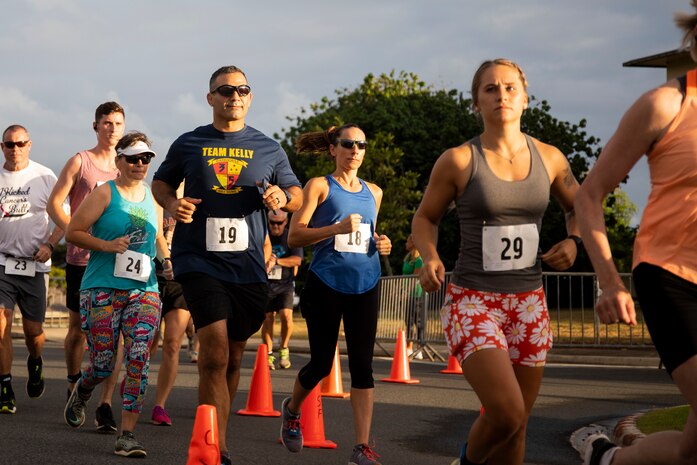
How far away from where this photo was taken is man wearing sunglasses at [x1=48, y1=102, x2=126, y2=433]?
9398 millimetres

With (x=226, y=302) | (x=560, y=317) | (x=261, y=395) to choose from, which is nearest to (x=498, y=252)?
(x=226, y=302)

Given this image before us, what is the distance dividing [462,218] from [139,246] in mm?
3176

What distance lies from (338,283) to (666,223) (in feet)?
11.4

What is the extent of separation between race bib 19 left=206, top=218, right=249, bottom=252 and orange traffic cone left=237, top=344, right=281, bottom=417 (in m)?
3.46

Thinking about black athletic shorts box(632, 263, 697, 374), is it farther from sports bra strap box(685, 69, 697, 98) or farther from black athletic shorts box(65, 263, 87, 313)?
black athletic shorts box(65, 263, 87, 313)

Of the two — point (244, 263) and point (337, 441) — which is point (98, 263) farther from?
point (337, 441)

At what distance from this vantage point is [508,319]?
5.33 metres

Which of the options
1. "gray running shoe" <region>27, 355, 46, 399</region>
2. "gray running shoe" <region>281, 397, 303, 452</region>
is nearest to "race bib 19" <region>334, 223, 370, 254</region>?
"gray running shoe" <region>281, 397, 303, 452</region>

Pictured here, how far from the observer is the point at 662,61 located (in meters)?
39.6

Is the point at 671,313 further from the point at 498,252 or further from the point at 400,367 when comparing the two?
the point at 400,367

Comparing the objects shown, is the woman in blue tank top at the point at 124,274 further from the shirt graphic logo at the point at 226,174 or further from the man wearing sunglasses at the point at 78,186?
the shirt graphic logo at the point at 226,174

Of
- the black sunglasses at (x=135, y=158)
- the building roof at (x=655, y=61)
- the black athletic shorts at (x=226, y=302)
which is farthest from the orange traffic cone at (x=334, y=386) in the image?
the building roof at (x=655, y=61)

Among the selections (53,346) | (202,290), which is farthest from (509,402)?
(53,346)

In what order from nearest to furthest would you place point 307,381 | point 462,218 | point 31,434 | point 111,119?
point 462,218 < point 307,381 < point 31,434 < point 111,119
